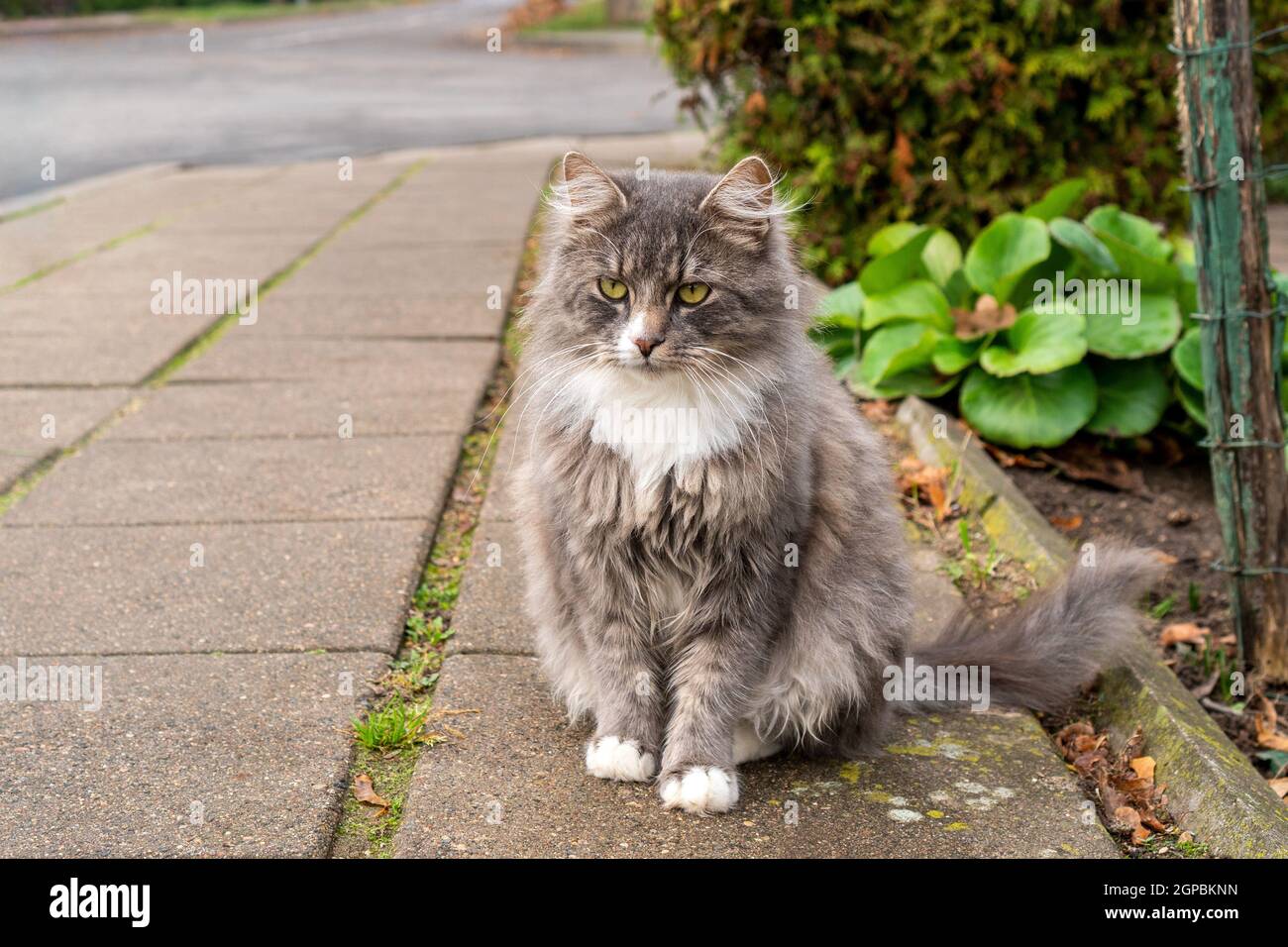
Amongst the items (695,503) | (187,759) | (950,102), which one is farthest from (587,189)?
(950,102)

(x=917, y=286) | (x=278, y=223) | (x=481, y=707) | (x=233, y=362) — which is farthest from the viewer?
(x=278, y=223)

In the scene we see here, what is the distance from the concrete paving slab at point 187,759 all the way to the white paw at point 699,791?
0.67 meters

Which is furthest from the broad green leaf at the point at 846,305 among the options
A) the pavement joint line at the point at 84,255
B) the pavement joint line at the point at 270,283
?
the pavement joint line at the point at 84,255

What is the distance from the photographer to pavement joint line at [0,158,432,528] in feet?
14.1

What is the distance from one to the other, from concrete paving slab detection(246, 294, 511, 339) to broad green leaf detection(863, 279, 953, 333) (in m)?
1.77

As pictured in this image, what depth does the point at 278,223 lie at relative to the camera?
827cm

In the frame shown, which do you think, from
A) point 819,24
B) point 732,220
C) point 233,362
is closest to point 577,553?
point 732,220

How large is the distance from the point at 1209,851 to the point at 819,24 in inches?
160

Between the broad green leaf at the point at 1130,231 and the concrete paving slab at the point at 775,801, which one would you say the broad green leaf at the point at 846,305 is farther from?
the concrete paving slab at the point at 775,801

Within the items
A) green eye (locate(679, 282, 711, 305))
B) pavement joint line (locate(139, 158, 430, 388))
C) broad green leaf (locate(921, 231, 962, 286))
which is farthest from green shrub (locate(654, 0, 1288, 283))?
green eye (locate(679, 282, 711, 305))

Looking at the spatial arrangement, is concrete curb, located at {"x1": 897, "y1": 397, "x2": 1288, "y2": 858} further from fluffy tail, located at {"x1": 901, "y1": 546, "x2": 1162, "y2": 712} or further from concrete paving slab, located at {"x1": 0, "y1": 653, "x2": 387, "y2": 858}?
concrete paving slab, located at {"x1": 0, "y1": 653, "x2": 387, "y2": 858}

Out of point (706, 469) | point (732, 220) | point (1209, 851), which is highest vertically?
point (732, 220)

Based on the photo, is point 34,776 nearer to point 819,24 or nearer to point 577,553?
point 577,553

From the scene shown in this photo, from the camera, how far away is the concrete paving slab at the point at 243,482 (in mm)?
4043
